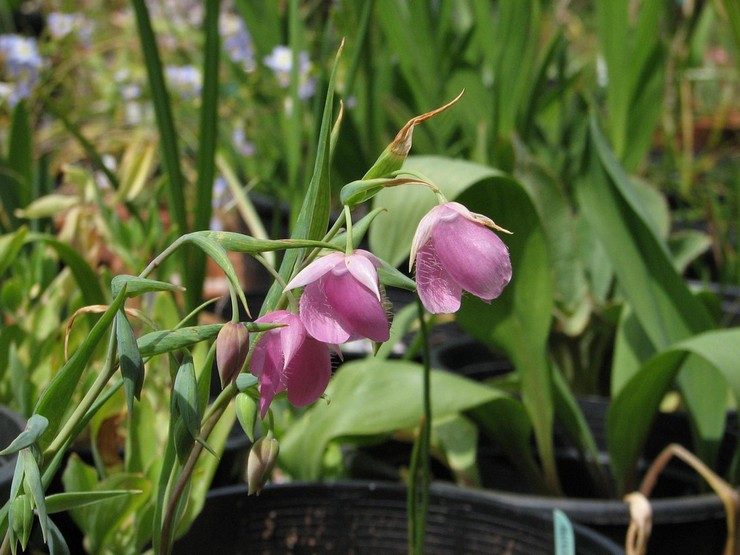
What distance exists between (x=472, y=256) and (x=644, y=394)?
668 mm

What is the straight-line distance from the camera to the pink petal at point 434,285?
41 centimetres

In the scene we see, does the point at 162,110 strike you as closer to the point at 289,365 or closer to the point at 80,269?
the point at 80,269

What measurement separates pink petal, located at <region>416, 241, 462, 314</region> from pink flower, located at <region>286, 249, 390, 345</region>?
0.07 ft

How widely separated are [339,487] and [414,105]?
3.36ft

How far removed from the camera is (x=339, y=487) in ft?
2.88

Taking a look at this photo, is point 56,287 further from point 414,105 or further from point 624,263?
point 414,105

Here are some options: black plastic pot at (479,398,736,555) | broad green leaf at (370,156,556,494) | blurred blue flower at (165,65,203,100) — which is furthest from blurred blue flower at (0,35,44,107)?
black plastic pot at (479,398,736,555)

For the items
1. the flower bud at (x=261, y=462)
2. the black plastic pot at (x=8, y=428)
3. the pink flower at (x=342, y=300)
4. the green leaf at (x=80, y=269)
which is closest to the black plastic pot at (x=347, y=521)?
the black plastic pot at (x=8, y=428)

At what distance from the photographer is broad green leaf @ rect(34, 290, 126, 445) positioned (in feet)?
1.42

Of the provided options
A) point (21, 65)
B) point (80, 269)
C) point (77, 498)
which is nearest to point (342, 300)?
point (77, 498)

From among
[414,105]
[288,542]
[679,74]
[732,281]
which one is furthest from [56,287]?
[679,74]

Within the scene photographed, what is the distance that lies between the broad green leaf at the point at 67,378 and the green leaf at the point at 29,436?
3cm

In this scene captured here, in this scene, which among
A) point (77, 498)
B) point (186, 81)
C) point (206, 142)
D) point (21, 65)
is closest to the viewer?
point (77, 498)

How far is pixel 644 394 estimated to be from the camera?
1.00 metres
